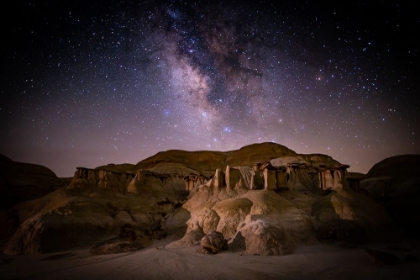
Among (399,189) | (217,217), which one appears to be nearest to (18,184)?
(217,217)

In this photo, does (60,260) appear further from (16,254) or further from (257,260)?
(257,260)

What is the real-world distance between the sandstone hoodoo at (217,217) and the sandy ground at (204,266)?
1.70 meters

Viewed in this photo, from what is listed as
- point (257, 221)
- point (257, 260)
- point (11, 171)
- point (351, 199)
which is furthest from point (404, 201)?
point (11, 171)

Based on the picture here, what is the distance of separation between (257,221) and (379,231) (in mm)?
11181

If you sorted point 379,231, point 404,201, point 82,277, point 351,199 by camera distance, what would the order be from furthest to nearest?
point 404,201
point 351,199
point 379,231
point 82,277

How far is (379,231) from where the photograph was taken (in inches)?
797

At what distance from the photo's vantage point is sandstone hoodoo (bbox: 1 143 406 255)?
724 inches

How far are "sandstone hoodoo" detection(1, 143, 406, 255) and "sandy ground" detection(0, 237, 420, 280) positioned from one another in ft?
5.57

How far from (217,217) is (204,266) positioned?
782 cm

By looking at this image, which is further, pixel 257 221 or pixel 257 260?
pixel 257 221

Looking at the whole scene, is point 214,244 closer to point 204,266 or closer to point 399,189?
point 204,266

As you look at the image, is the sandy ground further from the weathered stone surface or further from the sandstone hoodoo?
the sandstone hoodoo

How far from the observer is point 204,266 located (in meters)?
13.6

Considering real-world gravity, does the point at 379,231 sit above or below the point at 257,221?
below
